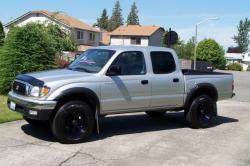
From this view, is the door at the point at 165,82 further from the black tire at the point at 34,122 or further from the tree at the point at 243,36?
the tree at the point at 243,36

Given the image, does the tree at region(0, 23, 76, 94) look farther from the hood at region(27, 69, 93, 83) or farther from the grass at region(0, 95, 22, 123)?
the hood at region(27, 69, 93, 83)

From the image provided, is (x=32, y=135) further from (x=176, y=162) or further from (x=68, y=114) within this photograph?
(x=176, y=162)

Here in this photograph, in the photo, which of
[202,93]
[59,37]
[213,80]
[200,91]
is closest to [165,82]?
[200,91]

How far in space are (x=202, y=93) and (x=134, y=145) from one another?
9.84 ft

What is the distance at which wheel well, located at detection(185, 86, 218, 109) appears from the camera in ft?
35.7

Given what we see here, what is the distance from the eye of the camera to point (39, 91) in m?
8.59

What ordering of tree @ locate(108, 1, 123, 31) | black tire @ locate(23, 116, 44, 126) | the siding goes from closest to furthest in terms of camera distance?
black tire @ locate(23, 116, 44, 126)
the siding
tree @ locate(108, 1, 123, 31)

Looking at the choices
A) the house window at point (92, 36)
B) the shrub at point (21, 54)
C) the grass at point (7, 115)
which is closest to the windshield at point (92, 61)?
the grass at point (7, 115)

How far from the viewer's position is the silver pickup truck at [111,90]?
8648mm

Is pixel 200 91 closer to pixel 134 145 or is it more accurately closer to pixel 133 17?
pixel 134 145

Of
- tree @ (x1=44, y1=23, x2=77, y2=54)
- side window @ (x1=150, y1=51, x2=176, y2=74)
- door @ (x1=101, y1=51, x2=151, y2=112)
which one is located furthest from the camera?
tree @ (x1=44, y1=23, x2=77, y2=54)

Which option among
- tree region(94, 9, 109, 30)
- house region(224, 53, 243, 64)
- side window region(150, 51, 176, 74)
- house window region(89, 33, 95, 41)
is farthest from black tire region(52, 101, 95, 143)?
tree region(94, 9, 109, 30)

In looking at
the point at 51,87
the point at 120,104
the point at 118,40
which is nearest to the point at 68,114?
the point at 51,87

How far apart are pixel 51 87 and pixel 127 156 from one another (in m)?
1.89
